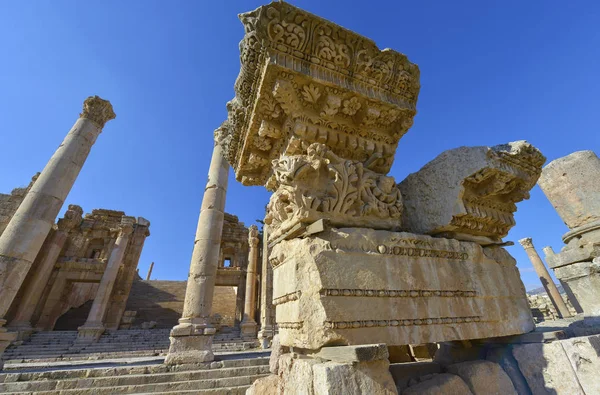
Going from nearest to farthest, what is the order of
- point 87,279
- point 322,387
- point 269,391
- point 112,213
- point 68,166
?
point 322,387
point 269,391
point 68,166
point 87,279
point 112,213

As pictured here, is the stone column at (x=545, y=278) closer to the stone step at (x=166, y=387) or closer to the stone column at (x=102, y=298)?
the stone step at (x=166, y=387)

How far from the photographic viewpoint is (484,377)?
1.74 m

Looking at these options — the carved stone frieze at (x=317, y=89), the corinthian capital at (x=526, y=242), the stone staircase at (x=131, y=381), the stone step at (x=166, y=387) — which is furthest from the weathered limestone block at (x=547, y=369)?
the corinthian capital at (x=526, y=242)

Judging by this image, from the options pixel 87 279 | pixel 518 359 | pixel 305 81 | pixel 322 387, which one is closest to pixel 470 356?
pixel 518 359

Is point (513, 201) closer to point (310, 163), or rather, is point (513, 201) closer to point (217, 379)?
point (310, 163)

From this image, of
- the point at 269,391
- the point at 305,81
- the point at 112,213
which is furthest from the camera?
the point at 112,213

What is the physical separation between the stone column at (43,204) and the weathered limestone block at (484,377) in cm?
856

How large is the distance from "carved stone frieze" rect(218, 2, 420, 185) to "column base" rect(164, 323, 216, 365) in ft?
20.8

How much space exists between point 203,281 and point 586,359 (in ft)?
26.6

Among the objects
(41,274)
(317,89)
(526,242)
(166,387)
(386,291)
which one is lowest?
(166,387)

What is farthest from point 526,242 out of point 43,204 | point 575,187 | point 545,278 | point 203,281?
point 43,204

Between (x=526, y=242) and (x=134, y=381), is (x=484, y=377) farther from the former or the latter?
(x=526, y=242)

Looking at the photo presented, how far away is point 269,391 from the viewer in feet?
6.12

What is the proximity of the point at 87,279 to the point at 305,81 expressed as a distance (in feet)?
69.8
